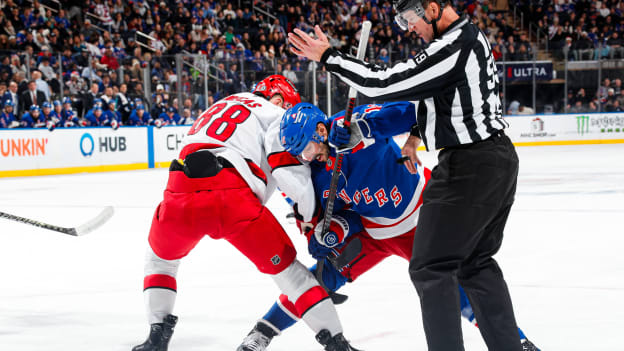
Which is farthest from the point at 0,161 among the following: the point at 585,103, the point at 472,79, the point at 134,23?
the point at 585,103

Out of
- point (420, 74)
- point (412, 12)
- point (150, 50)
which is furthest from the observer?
point (150, 50)

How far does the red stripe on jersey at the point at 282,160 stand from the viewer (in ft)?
8.00

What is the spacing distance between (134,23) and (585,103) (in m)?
9.15

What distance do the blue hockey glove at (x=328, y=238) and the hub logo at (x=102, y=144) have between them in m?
8.92

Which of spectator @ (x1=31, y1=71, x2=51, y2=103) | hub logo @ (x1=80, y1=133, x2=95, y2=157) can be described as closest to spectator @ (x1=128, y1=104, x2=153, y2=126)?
hub logo @ (x1=80, y1=133, x2=95, y2=157)

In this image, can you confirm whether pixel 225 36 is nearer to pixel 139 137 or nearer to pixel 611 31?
pixel 139 137

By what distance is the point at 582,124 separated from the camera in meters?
15.6

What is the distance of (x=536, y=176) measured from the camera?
891 centimetres

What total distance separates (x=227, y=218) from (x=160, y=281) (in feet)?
1.21

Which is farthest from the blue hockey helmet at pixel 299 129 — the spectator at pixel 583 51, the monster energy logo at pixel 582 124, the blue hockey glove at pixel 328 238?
the monster energy logo at pixel 582 124

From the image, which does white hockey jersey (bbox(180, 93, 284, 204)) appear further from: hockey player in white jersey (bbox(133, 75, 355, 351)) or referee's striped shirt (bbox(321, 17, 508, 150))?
referee's striped shirt (bbox(321, 17, 508, 150))

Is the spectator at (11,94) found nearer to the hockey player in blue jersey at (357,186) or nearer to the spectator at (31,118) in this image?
the spectator at (31,118)

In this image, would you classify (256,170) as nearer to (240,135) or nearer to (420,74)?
A: (240,135)

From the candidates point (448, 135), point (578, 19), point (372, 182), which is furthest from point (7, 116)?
point (578, 19)
